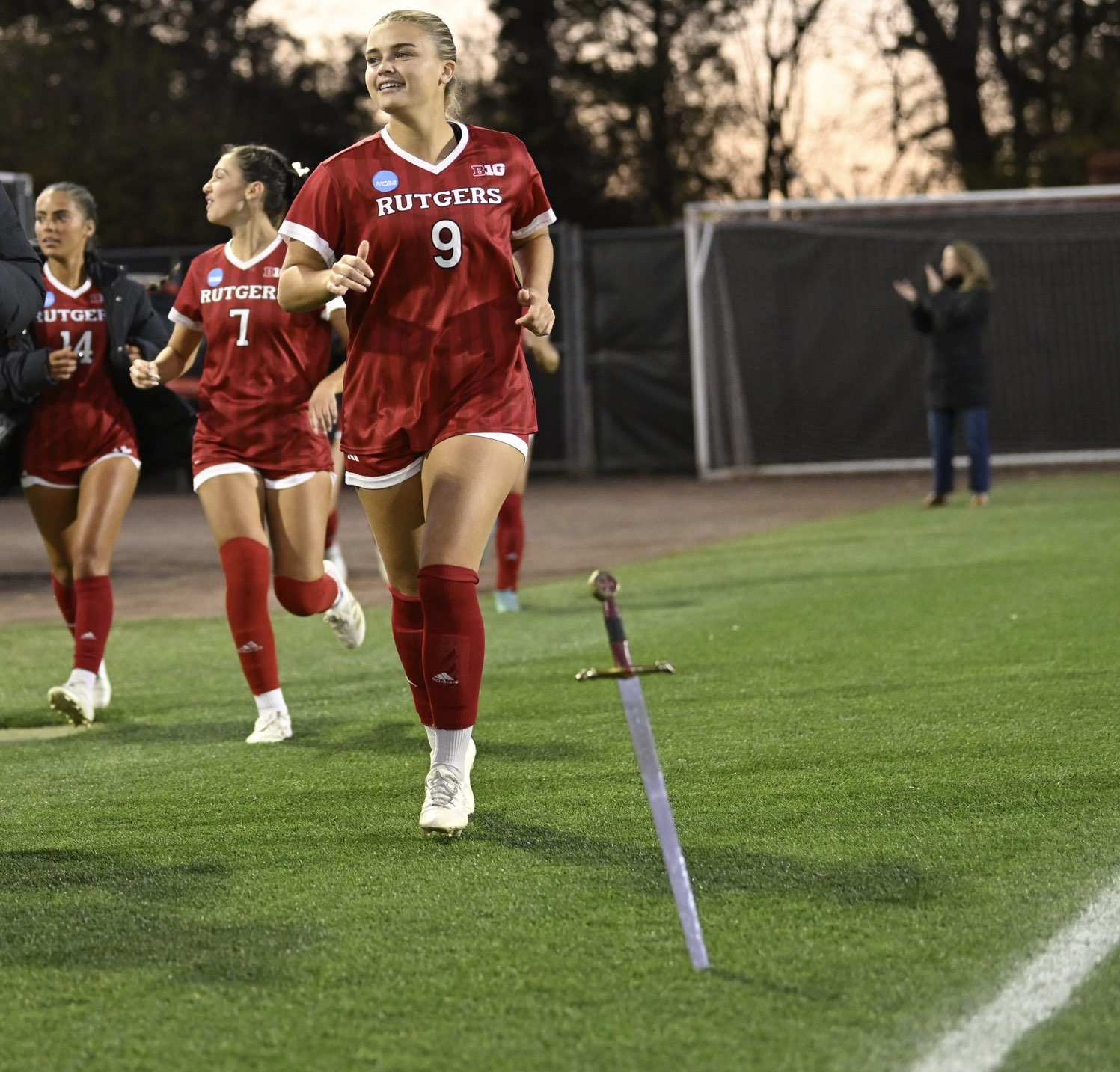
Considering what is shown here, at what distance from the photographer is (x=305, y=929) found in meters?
3.79

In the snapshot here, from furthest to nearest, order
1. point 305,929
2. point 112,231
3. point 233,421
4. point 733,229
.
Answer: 1. point 112,231
2. point 733,229
3. point 233,421
4. point 305,929

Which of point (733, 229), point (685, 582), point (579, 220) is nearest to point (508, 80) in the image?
point (579, 220)

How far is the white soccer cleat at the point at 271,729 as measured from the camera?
20.6 feet

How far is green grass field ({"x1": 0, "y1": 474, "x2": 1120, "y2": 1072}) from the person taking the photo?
10.3 ft

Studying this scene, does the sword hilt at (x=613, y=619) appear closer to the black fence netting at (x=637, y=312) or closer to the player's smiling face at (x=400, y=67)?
the player's smiling face at (x=400, y=67)

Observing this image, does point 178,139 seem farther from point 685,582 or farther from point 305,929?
point 305,929

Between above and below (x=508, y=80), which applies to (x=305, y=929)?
below

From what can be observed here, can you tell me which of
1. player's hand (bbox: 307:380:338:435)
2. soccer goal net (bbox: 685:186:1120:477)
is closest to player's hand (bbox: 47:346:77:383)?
player's hand (bbox: 307:380:338:435)

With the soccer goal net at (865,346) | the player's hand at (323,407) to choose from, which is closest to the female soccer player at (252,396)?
the player's hand at (323,407)

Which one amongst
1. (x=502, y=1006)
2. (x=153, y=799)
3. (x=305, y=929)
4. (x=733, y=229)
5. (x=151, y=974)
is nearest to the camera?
(x=502, y=1006)

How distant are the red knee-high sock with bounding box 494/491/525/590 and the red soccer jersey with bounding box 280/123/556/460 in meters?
5.10

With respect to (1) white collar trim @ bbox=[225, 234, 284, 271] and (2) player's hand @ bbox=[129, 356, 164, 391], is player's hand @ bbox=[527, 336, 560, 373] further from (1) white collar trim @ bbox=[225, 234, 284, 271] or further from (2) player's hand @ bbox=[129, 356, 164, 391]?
(2) player's hand @ bbox=[129, 356, 164, 391]

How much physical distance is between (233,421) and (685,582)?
17.1 ft

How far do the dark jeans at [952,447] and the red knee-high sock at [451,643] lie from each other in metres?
11.5
